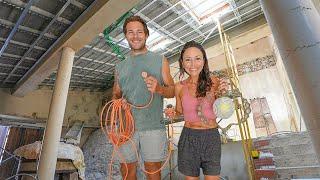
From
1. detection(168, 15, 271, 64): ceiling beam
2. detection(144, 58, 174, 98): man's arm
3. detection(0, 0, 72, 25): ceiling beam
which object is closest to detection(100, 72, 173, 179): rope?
detection(144, 58, 174, 98): man's arm

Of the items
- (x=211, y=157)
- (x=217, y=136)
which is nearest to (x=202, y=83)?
(x=217, y=136)

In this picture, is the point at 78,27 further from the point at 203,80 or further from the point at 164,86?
the point at 203,80

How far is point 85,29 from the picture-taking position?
537 centimetres

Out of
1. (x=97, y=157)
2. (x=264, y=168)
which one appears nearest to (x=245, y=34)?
(x=264, y=168)

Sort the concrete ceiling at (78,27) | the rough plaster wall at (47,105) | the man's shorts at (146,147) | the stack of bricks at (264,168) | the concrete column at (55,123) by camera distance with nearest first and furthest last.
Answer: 1. the man's shorts at (146,147)
2. the stack of bricks at (264,168)
3. the concrete column at (55,123)
4. the concrete ceiling at (78,27)
5. the rough plaster wall at (47,105)

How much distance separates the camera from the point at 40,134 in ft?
28.8

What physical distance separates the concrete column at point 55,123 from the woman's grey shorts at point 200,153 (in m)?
4.02

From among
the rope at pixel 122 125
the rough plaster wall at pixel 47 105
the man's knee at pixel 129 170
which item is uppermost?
the rough plaster wall at pixel 47 105

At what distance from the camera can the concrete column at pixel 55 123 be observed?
15.5 ft

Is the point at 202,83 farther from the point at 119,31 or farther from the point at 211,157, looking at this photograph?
the point at 119,31

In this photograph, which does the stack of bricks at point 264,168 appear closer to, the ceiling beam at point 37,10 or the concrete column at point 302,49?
the concrete column at point 302,49

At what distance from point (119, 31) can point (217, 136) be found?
5876 mm

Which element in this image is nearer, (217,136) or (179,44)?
(217,136)

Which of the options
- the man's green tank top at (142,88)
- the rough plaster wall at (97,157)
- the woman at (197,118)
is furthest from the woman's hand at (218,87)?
the rough plaster wall at (97,157)
